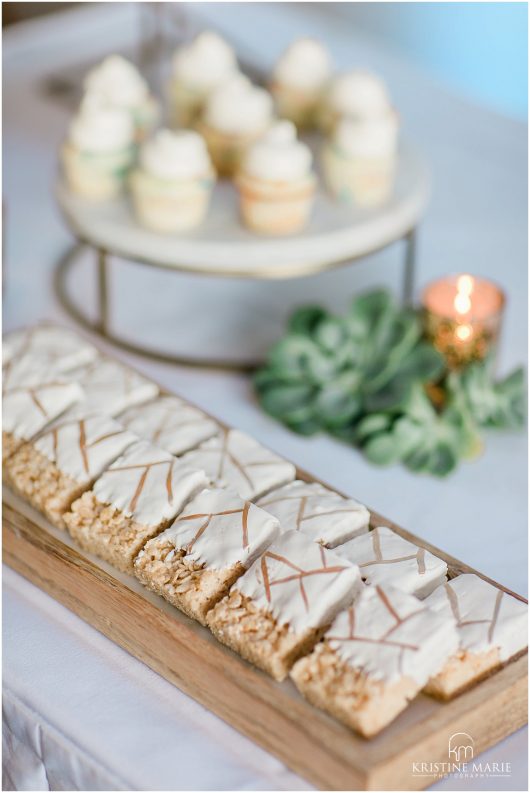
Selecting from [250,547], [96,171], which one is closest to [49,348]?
[96,171]

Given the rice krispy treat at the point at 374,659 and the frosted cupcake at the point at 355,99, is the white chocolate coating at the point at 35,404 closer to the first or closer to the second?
the rice krispy treat at the point at 374,659

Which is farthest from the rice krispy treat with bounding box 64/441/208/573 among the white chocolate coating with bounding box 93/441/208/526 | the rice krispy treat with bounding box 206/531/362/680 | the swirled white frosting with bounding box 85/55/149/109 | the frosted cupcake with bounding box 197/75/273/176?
the swirled white frosting with bounding box 85/55/149/109

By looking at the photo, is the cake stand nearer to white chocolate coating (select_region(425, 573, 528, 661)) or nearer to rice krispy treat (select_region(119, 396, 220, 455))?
rice krispy treat (select_region(119, 396, 220, 455))

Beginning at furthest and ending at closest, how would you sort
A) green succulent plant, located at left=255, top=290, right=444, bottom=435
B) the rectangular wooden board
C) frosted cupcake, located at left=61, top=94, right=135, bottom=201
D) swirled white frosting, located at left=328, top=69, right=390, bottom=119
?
swirled white frosting, located at left=328, top=69, right=390, bottom=119 → frosted cupcake, located at left=61, top=94, right=135, bottom=201 → green succulent plant, located at left=255, top=290, right=444, bottom=435 → the rectangular wooden board

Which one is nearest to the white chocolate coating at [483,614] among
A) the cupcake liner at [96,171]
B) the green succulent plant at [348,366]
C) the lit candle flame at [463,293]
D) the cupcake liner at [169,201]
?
the green succulent plant at [348,366]

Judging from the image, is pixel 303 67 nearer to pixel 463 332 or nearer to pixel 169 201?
pixel 169 201
